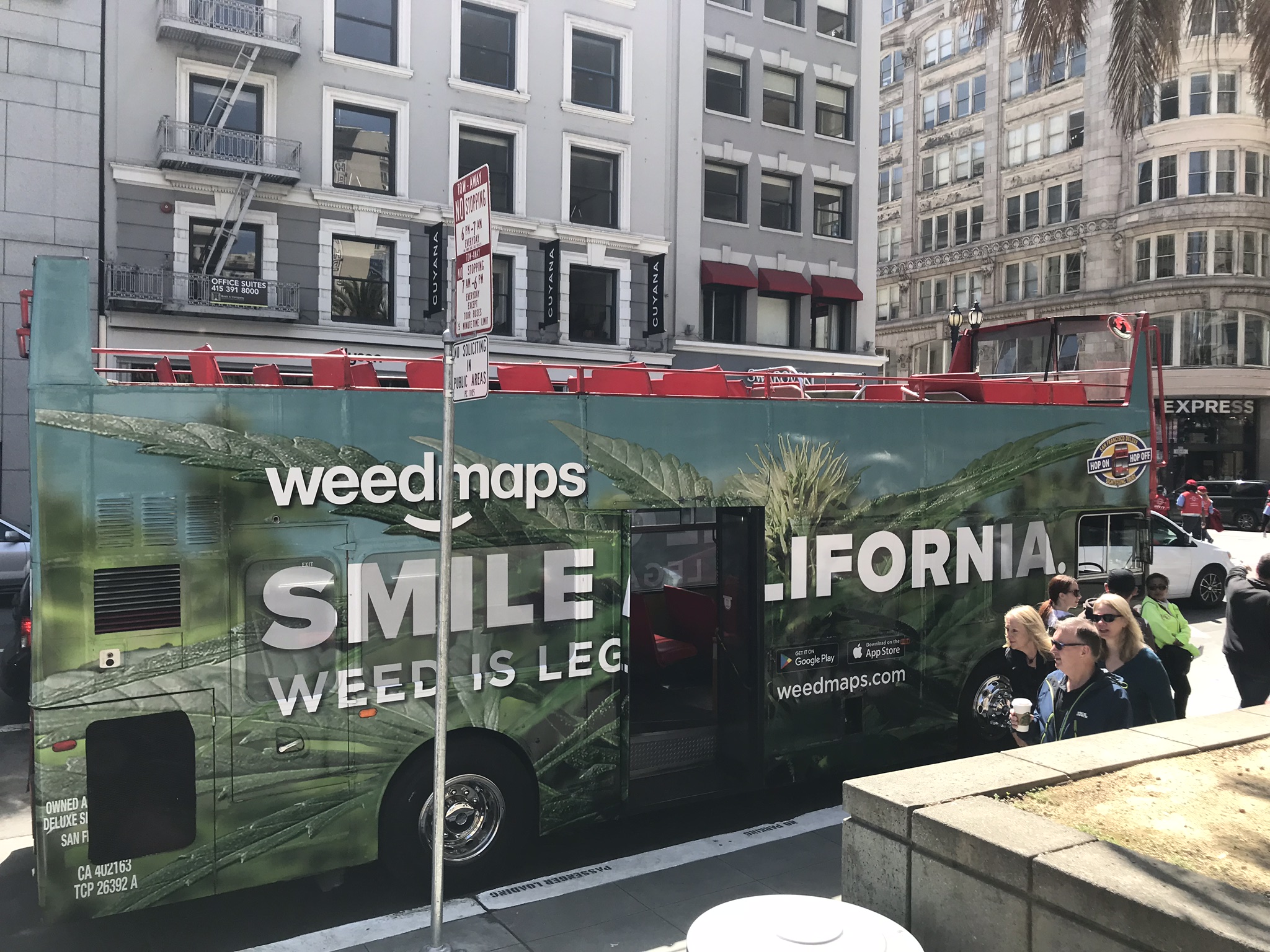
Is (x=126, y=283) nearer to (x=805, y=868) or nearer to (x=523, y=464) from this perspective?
(x=523, y=464)

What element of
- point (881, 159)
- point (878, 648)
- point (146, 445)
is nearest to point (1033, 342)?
point (878, 648)

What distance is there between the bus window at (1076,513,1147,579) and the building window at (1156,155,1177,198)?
135 feet

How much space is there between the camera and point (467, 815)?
258 inches

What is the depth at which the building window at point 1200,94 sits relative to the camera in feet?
141

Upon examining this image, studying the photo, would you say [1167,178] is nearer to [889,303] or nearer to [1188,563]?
[889,303]

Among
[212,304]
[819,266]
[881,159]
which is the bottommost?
[212,304]

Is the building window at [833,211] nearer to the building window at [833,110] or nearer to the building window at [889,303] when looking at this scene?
the building window at [833,110]

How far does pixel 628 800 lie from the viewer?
7262 millimetres

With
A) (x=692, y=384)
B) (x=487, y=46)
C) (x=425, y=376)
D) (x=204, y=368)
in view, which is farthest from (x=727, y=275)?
(x=204, y=368)

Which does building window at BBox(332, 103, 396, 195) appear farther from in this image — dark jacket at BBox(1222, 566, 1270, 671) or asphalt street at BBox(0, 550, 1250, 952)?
dark jacket at BBox(1222, 566, 1270, 671)

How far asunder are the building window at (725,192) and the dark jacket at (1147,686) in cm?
2481

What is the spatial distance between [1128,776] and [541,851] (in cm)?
418

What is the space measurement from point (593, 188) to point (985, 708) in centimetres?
2112

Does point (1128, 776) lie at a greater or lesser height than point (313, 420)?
lesser
